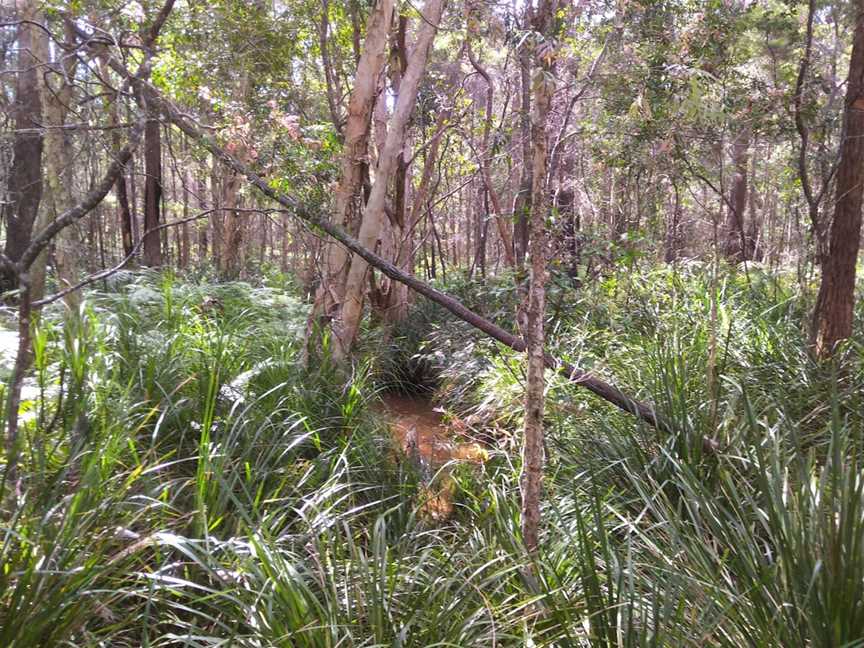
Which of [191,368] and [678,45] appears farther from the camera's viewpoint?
[678,45]

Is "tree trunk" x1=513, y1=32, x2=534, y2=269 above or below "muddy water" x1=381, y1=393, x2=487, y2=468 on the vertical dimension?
above

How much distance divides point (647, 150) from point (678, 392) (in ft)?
19.3

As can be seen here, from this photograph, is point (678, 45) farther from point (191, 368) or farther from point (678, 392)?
point (191, 368)

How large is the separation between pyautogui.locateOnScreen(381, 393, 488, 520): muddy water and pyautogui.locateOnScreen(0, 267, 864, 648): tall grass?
0.12m

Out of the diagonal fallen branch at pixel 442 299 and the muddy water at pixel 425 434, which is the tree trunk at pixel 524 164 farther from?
the muddy water at pixel 425 434

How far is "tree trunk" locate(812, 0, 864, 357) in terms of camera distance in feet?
18.3

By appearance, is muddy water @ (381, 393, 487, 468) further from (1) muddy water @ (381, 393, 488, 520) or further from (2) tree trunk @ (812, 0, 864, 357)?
(2) tree trunk @ (812, 0, 864, 357)

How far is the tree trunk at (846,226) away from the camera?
5.57 metres

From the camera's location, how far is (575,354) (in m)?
6.62

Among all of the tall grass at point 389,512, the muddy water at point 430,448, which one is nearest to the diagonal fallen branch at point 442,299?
the tall grass at point 389,512

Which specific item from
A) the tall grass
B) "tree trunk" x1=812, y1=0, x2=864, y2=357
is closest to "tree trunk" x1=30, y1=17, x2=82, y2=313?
the tall grass

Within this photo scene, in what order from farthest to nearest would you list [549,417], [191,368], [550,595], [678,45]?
1. [678,45]
2. [549,417]
3. [191,368]
4. [550,595]

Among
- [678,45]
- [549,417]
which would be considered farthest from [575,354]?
[678,45]

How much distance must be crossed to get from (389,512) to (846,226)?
494 cm
